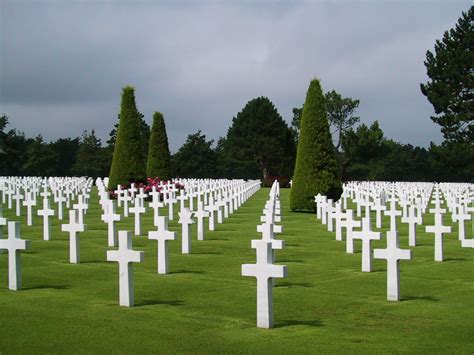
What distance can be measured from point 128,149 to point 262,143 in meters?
42.4

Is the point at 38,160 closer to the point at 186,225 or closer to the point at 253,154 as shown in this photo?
the point at 253,154

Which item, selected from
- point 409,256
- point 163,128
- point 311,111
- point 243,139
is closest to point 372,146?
point 243,139

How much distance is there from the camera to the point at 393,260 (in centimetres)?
874

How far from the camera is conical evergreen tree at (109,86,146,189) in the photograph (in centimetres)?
3206

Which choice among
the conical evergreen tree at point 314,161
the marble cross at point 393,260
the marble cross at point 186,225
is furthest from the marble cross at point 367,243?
the conical evergreen tree at point 314,161

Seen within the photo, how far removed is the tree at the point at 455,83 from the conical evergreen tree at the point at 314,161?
28104 millimetres

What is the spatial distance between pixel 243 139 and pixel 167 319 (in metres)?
67.8

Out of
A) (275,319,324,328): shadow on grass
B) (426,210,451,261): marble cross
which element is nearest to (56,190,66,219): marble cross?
(426,210,451,261): marble cross

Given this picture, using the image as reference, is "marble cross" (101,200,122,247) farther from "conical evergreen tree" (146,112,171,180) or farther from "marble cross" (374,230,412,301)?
"conical evergreen tree" (146,112,171,180)

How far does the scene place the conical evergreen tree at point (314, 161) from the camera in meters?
26.5

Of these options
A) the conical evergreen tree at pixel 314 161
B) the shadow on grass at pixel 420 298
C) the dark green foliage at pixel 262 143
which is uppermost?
the dark green foliage at pixel 262 143

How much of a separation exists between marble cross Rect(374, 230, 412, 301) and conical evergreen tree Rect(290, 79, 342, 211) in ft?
58.1

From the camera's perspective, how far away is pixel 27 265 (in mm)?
11352

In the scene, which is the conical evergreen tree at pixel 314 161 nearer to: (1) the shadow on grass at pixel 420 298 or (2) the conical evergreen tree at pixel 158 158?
(2) the conical evergreen tree at pixel 158 158
